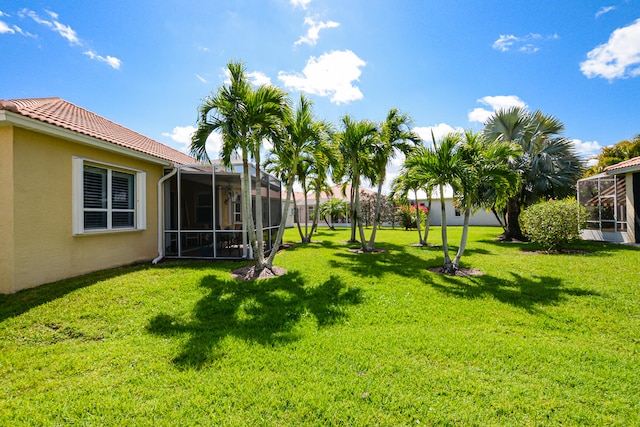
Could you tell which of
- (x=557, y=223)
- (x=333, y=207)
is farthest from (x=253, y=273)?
(x=333, y=207)

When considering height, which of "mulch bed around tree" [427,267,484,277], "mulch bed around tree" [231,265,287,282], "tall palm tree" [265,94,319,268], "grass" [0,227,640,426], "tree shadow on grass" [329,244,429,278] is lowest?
"grass" [0,227,640,426]

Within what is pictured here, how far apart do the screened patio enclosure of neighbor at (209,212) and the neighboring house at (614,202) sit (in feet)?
47.2

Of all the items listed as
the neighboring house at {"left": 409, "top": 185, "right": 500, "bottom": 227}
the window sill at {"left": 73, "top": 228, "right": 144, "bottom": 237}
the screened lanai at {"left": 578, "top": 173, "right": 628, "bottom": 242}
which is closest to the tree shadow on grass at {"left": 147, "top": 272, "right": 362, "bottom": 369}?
the window sill at {"left": 73, "top": 228, "right": 144, "bottom": 237}

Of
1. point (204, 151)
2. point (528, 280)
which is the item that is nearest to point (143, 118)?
point (204, 151)

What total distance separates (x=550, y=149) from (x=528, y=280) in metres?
11.6

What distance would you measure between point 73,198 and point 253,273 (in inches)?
193

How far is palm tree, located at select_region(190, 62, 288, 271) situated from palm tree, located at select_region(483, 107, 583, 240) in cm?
1287

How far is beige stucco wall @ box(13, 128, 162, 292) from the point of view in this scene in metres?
5.89

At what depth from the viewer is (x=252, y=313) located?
534 cm

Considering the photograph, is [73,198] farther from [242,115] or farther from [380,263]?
[380,263]

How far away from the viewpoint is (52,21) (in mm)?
8086

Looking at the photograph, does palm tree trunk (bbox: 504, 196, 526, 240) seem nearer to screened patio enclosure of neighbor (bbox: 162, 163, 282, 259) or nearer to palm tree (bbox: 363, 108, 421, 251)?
palm tree (bbox: 363, 108, 421, 251)

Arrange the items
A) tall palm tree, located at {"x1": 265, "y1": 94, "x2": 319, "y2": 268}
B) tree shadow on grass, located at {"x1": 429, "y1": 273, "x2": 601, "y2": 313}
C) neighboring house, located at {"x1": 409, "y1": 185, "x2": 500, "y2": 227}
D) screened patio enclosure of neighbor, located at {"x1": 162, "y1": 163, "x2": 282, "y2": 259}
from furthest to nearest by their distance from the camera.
Answer: neighboring house, located at {"x1": 409, "y1": 185, "x2": 500, "y2": 227}, screened patio enclosure of neighbor, located at {"x1": 162, "y1": 163, "x2": 282, "y2": 259}, tall palm tree, located at {"x1": 265, "y1": 94, "x2": 319, "y2": 268}, tree shadow on grass, located at {"x1": 429, "y1": 273, "x2": 601, "y2": 313}

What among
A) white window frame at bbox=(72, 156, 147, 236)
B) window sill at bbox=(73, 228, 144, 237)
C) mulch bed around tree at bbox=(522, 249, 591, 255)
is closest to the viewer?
white window frame at bbox=(72, 156, 147, 236)
